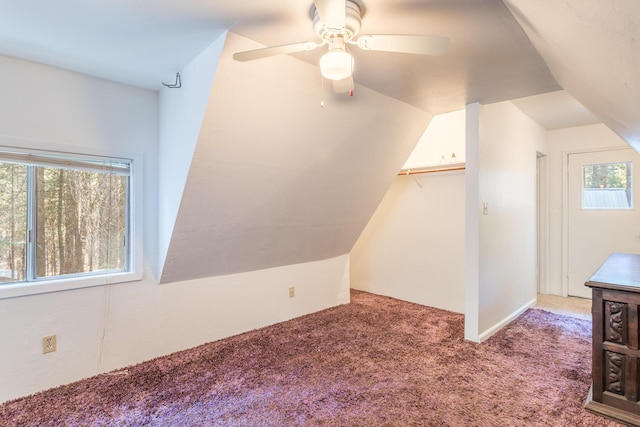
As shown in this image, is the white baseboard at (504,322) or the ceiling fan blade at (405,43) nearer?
the ceiling fan blade at (405,43)

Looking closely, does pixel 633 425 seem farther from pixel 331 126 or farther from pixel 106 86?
pixel 106 86

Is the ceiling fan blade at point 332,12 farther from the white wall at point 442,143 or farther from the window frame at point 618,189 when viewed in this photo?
the window frame at point 618,189

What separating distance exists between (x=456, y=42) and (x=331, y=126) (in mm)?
1018

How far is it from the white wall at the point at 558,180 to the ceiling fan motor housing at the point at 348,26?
398 cm

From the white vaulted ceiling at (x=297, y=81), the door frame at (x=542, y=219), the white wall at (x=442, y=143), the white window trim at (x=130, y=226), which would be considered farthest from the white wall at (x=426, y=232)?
the white window trim at (x=130, y=226)

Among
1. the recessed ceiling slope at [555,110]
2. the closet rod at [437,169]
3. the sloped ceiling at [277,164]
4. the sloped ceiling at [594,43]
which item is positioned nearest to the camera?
the sloped ceiling at [594,43]

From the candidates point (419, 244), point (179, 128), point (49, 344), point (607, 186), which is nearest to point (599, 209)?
point (607, 186)

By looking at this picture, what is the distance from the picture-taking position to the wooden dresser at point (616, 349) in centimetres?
183

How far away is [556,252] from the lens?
4.39 meters

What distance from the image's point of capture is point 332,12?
49.7 inches

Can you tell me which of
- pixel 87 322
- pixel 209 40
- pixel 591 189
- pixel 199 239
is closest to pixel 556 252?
pixel 591 189

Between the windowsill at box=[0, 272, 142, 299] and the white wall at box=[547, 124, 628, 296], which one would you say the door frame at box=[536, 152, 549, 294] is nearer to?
the white wall at box=[547, 124, 628, 296]

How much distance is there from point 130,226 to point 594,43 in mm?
2976

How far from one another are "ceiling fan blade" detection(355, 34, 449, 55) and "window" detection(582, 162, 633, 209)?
392cm
